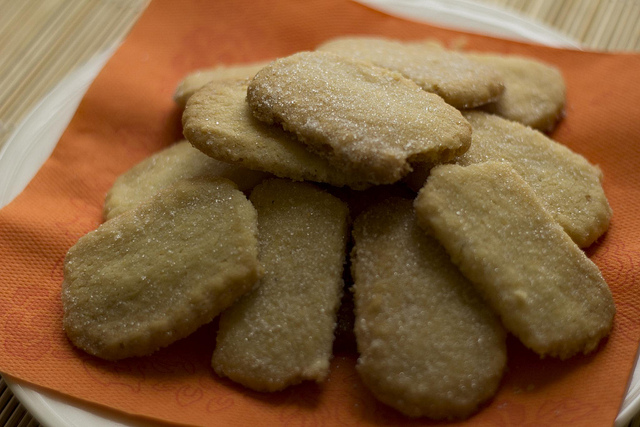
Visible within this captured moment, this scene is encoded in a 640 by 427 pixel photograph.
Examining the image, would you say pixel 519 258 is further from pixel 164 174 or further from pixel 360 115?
pixel 164 174

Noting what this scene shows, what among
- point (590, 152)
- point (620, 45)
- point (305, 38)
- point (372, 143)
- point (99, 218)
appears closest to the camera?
point (372, 143)

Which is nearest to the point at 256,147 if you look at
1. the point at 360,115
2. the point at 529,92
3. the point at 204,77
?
the point at 360,115

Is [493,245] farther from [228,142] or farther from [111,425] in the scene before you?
[111,425]

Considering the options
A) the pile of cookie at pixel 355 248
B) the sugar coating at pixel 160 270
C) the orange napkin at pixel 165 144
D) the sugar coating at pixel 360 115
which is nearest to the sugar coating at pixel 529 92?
the orange napkin at pixel 165 144

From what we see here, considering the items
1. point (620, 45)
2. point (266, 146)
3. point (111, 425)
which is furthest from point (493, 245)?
point (620, 45)

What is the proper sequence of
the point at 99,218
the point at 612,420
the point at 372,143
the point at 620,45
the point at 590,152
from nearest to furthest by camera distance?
1. the point at 612,420
2. the point at 372,143
3. the point at 99,218
4. the point at 590,152
5. the point at 620,45

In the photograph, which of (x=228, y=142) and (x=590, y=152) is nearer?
(x=228, y=142)

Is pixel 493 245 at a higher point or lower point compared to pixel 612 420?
higher

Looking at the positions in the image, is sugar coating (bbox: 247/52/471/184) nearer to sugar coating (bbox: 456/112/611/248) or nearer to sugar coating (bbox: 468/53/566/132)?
sugar coating (bbox: 456/112/611/248)
